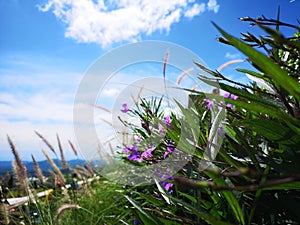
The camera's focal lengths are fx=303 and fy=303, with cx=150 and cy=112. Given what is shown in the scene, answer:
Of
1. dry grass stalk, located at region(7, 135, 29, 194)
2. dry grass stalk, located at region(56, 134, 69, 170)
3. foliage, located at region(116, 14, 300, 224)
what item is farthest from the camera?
dry grass stalk, located at region(56, 134, 69, 170)

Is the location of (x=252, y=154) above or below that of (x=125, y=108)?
below

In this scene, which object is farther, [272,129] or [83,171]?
[83,171]

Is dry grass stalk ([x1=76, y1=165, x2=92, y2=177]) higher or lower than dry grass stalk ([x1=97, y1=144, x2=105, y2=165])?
above

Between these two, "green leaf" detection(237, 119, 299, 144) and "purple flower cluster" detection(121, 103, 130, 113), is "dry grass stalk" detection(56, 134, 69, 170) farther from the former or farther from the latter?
"green leaf" detection(237, 119, 299, 144)

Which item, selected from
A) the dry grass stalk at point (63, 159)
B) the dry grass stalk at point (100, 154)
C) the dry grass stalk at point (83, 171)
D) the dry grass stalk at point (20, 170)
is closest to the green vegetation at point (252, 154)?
the dry grass stalk at point (20, 170)

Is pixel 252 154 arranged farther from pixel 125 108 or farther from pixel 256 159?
pixel 125 108

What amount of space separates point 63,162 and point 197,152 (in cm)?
184

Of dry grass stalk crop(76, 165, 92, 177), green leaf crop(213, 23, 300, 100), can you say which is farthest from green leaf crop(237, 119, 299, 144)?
dry grass stalk crop(76, 165, 92, 177)

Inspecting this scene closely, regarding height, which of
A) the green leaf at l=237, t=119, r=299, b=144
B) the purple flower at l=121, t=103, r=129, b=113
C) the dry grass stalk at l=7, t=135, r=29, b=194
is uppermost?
the purple flower at l=121, t=103, r=129, b=113

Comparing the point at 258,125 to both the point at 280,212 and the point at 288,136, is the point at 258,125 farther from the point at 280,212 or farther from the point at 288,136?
the point at 280,212

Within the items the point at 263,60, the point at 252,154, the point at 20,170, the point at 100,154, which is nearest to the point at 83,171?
the point at 100,154

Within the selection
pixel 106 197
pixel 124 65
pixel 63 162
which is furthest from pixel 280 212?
pixel 63 162

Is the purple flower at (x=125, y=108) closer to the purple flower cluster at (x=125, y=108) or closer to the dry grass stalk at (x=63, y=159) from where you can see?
the purple flower cluster at (x=125, y=108)

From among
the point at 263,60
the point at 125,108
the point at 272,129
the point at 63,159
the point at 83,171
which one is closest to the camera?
the point at 263,60
